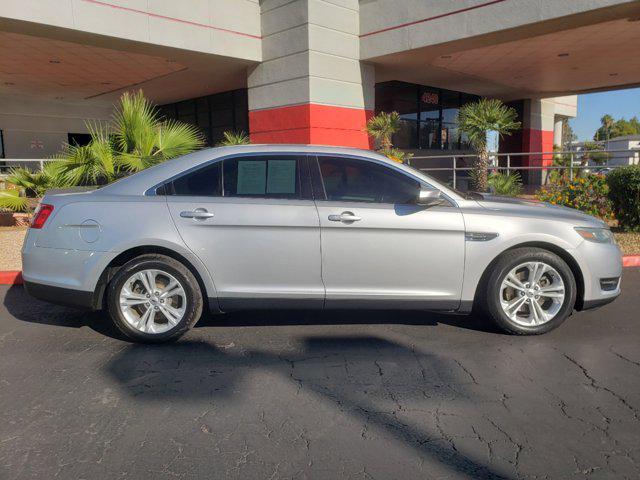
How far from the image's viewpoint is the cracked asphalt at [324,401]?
272 cm

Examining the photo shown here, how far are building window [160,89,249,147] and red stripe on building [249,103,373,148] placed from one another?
5.23 m

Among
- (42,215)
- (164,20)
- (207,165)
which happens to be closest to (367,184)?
(207,165)

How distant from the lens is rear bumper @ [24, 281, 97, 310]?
445 centimetres

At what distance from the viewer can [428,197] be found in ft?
14.2

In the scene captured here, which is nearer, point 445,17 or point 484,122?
point 445,17

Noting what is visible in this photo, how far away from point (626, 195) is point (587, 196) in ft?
2.16

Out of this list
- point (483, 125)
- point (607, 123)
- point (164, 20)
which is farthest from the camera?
point (607, 123)

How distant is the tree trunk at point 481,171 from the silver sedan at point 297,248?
34.6 feet

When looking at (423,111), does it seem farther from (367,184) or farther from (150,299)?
(150,299)

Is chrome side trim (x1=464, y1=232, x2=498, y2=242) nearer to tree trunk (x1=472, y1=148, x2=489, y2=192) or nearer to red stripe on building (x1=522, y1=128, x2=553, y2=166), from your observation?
tree trunk (x1=472, y1=148, x2=489, y2=192)

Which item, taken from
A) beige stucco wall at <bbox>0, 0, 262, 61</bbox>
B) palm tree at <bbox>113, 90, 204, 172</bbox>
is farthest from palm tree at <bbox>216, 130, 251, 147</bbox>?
beige stucco wall at <bbox>0, 0, 262, 61</bbox>

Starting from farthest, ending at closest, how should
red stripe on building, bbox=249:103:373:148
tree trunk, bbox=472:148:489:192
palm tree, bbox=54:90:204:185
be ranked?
tree trunk, bbox=472:148:489:192 → red stripe on building, bbox=249:103:373:148 → palm tree, bbox=54:90:204:185

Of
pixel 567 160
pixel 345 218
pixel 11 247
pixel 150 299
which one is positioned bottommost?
pixel 150 299

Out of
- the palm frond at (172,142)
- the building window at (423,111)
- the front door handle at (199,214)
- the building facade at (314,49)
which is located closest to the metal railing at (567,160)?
the building window at (423,111)
